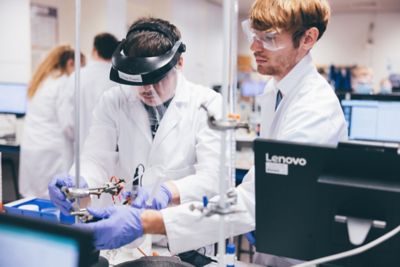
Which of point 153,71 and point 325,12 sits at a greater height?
point 325,12

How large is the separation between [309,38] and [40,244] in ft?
3.01

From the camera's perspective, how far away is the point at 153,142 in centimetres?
143

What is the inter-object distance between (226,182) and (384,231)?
1.03 feet

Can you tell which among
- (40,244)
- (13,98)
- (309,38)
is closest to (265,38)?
(309,38)

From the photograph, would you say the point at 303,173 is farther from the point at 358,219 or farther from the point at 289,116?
the point at 289,116

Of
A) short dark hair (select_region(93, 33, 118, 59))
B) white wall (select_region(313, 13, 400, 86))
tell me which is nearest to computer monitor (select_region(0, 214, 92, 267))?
short dark hair (select_region(93, 33, 118, 59))

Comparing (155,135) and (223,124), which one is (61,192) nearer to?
(155,135)

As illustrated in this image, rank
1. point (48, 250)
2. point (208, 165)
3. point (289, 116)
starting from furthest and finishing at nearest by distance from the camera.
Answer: point (208, 165) < point (289, 116) < point (48, 250)

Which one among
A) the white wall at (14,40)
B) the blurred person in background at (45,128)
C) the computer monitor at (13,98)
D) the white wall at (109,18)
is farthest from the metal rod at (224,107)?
the white wall at (14,40)

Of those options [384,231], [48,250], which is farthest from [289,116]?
[48,250]

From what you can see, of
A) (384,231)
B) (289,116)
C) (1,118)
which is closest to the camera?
(384,231)

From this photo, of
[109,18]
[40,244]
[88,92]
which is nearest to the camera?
[40,244]

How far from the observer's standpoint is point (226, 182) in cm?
92

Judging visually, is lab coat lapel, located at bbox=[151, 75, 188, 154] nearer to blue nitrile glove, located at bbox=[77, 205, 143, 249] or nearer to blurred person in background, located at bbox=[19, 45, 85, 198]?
blue nitrile glove, located at bbox=[77, 205, 143, 249]
